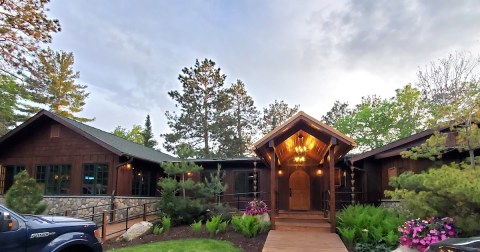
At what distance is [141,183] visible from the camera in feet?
56.5

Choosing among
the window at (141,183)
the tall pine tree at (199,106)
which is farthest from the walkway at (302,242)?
the tall pine tree at (199,106)

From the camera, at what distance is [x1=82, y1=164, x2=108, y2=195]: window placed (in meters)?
15.2

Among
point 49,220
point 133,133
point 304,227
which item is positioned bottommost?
point 304,227

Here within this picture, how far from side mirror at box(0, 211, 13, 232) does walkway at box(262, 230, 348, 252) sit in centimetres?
509

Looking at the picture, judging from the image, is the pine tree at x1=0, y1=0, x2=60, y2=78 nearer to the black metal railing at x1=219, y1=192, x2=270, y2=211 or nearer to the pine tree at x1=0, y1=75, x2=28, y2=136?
the black metal railing at x1=219, y1=192, x2=270, y2=211

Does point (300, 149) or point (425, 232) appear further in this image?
point (300, 149)

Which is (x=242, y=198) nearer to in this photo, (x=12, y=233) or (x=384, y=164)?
(x=384, y=164)

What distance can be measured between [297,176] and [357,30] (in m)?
6.73

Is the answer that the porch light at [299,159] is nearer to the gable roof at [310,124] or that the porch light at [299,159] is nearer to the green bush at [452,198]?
the gable roof at [310,124]

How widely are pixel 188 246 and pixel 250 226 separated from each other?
1.84 metres

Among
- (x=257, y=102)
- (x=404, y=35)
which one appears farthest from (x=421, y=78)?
(x=257, y=102)

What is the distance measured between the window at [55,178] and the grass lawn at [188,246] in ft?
27.4

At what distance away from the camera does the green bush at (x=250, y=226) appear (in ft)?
31.5

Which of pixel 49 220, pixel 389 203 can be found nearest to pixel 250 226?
pixel 49 220
